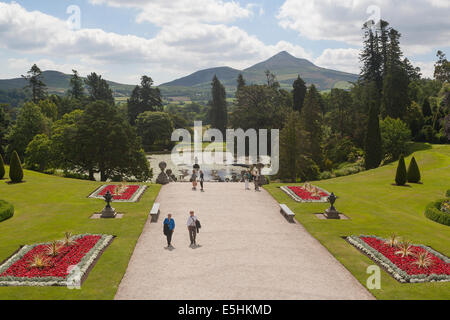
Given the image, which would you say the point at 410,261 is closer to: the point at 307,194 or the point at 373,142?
the point at 307,194

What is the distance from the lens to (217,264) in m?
16.7

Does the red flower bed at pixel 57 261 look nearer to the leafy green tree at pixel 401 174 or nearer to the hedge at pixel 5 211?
the hedge at pixel 5 211

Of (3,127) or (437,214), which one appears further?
(3,127)

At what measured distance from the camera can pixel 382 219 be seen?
82.6 ft

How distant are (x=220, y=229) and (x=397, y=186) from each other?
71.9 feet

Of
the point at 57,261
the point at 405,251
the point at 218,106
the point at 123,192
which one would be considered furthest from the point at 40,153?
the point at 218,106

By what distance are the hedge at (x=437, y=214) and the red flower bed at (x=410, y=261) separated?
7920 millimetres

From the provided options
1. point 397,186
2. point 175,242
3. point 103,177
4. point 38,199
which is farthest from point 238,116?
point 175,242

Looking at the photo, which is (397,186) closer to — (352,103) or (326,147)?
(326,147)

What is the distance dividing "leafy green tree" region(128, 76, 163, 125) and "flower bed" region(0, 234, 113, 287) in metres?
114

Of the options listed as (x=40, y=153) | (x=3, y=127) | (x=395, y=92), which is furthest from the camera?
(x=3, y=127)

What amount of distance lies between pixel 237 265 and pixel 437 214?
17001mm

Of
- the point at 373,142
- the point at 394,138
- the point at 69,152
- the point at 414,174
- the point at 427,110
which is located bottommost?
the point at 414,174

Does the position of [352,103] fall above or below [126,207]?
above
